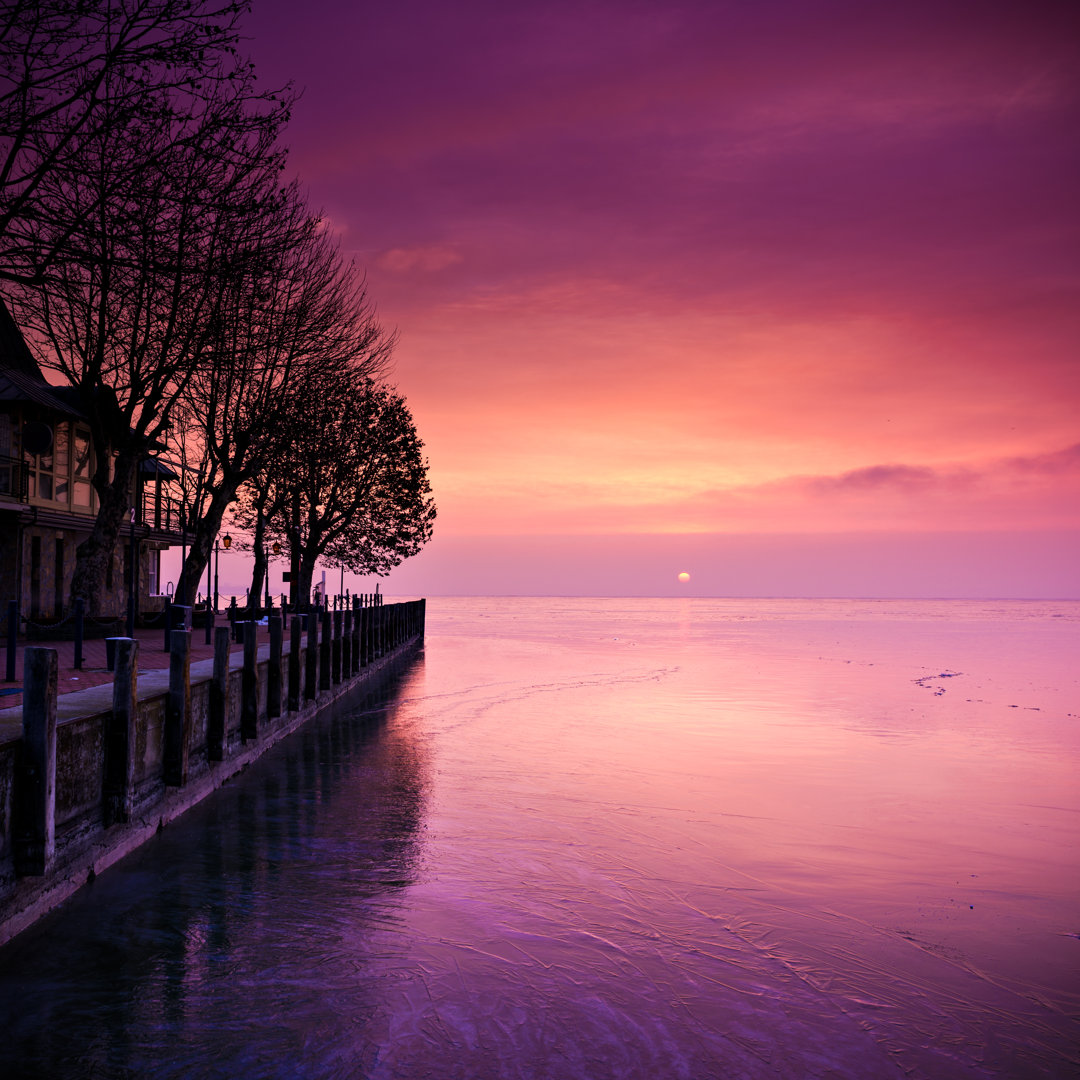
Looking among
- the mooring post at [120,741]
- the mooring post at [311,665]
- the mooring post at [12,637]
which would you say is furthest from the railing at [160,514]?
the mooring post at [120,741]

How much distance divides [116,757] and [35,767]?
219 cm

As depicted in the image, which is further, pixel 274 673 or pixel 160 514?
pixel 160 514

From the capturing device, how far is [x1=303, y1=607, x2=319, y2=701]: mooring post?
79.0ft

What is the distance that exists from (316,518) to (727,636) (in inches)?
1696

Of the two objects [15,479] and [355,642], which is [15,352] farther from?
[355,642]

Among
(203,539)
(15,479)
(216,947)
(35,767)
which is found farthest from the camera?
(15,479)

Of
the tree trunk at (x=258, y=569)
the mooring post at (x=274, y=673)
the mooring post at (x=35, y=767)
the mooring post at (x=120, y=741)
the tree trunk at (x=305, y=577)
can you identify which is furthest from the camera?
the tree trunk at (x=305, y=577)

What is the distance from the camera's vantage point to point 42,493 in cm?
3241

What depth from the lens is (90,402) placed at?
2025 centimetres

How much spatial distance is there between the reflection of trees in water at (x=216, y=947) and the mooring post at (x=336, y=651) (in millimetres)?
12710

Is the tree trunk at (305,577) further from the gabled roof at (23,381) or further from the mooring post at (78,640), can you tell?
the mooring post at (78,640)

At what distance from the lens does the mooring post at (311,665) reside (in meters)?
24.1

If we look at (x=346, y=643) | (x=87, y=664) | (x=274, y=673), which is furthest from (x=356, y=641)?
(x=87, y=664)

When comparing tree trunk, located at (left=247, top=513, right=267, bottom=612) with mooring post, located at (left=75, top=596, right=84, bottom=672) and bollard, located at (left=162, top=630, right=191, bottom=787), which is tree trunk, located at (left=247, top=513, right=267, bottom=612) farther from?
bollard, located at (left=162, top=630, right=191, bottom=787)
